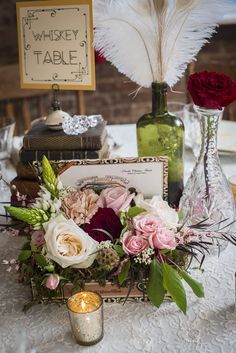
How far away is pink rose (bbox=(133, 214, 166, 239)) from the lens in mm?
821

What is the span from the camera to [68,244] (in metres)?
0.80

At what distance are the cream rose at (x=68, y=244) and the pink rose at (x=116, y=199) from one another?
10 cm

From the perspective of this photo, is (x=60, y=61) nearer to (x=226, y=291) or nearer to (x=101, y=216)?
(x=101, y=216)

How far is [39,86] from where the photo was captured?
1168mm

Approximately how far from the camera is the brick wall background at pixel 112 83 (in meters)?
3.14

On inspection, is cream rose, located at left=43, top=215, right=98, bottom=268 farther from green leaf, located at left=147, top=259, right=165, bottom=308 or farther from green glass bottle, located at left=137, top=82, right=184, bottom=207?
green glass bottle, located at left=137, top=82, right=184, bottom=207

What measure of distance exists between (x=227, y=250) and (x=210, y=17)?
50 cm

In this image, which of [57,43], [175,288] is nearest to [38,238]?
[175,288]

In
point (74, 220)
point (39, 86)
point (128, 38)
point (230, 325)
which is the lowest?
point (230, 325)

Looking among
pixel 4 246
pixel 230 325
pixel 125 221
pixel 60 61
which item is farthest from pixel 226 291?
pixel 60 61

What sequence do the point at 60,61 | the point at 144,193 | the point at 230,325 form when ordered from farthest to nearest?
the point at 60,61 → the point at 144,193 → the point at 230,325

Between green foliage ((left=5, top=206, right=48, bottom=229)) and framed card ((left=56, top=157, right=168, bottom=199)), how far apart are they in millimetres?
156

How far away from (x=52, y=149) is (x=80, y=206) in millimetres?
300

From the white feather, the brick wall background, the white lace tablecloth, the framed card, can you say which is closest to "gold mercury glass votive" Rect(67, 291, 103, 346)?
the white lace tablecloth
